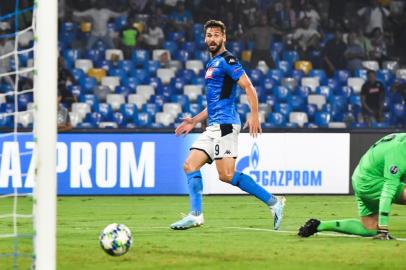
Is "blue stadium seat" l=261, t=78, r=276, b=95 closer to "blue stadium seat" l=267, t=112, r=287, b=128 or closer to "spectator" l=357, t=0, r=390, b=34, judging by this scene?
"blue stadium seat" l=267, t=112, r=287, b=128

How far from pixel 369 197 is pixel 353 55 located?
13.3 meters

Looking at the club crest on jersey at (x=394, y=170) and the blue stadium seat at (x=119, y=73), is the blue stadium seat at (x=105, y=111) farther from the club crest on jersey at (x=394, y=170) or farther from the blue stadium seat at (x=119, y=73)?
the club crest on jersey at (x=394, y=170)

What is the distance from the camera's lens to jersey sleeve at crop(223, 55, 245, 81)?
1095cm

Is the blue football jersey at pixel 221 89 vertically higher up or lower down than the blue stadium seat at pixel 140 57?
lower down

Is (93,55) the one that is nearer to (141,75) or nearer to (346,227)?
(141,75)

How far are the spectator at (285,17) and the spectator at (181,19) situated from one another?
1.82 meters

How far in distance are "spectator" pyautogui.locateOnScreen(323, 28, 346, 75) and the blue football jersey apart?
11811 millimetres

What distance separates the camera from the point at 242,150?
1712 centimetres

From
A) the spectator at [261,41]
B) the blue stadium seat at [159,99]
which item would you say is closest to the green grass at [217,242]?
the blue stadium seat at [159,99]

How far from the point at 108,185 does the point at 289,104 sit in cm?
602

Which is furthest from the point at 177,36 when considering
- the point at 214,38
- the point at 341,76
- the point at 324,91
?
the point at 214,38

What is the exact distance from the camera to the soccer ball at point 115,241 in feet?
28.3

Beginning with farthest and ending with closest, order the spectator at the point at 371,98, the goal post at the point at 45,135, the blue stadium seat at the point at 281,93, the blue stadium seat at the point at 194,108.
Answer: the blue stadium seat at the point at 281,93, the blue stadium seat at the point at 194,108, the spectator at the point at 371,98, the goal post at the point at 45,135

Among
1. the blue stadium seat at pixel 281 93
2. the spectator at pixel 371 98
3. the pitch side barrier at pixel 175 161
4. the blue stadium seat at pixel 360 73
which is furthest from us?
the blue stadium seat at pixel 360 73
